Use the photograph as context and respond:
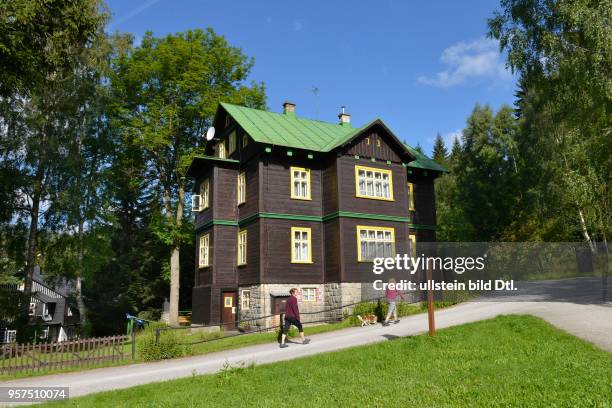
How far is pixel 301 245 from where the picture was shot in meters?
23.6

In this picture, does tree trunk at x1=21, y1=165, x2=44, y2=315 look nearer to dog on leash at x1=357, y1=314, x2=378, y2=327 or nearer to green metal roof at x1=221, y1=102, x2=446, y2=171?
green metal roof at x1=221, y1=102, x2=446, y2=171

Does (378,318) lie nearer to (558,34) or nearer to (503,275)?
(503,275)

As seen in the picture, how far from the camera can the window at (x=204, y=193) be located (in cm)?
2648

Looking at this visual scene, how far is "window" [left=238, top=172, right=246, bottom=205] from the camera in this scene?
81.4ft

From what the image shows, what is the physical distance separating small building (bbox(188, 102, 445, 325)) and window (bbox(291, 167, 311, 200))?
0.05 m

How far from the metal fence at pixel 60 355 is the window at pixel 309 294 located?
30.0 ft

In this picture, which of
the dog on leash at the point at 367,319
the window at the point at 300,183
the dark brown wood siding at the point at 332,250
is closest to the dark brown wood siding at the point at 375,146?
the window at the point at 300,183

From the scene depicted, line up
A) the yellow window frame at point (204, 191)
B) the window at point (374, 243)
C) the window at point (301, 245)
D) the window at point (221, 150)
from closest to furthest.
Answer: the window at point (374, 243) → the window at point (301, 245) → the yellow window frame at point (204, 191) → the window at point (221, 150)

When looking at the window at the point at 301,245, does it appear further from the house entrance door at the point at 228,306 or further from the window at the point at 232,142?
the window at the point at 232,142

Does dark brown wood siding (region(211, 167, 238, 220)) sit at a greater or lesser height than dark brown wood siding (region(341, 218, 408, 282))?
greater

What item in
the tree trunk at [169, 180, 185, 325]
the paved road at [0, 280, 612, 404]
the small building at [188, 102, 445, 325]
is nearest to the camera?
the paved road at [0, 280, 612, 404]

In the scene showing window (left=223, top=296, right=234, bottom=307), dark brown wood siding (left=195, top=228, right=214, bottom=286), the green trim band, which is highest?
the green trim band

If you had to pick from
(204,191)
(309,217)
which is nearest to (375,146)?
(309,217)

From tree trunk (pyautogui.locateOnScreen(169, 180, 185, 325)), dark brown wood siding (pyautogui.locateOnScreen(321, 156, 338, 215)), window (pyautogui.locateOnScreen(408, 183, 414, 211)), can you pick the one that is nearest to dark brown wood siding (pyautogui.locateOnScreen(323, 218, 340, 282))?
dark brown wood siding (pyautogui.locateOnScreen(321, 156, 338, 215))
